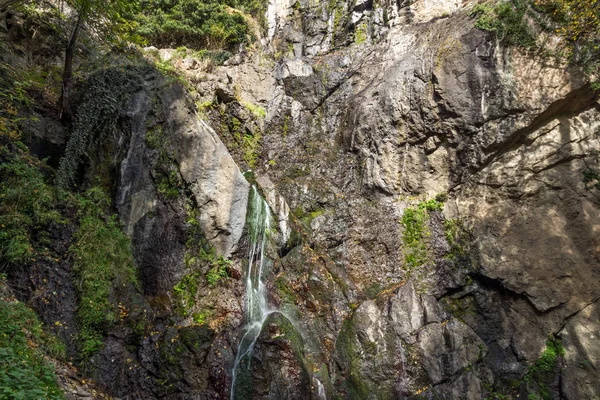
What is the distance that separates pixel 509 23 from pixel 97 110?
1232 cm

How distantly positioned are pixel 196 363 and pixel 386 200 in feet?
23.8

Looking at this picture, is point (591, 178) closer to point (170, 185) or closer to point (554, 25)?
point (554, 25)

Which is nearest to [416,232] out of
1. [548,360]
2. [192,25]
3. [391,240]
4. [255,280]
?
[391,240]

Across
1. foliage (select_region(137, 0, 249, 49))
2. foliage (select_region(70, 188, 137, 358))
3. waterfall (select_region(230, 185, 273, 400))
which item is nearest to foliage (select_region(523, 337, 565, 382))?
waterfall (select_region(230, 185, 273, 400))

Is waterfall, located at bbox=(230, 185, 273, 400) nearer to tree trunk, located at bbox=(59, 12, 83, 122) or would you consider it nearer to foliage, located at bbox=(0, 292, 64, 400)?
foliage, located at bbox=(0, 292, 64, 400)

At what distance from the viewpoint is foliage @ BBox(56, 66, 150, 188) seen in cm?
890

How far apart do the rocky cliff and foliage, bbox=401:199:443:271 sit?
58 millimetres

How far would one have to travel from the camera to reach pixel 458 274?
396 inches

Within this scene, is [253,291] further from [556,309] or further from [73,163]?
[556,309]

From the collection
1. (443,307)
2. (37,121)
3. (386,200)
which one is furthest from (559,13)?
(37,121)

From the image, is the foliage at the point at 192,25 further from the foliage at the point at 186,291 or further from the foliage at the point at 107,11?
the foliage at the point at 186,291

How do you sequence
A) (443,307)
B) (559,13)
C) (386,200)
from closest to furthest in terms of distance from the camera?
(443,307) < (559,13) < (386,200)

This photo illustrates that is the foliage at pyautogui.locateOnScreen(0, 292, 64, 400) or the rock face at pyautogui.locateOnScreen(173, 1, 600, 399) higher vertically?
the rock face at pyautogui.locateOnScreen(173, 1, 600, 399)

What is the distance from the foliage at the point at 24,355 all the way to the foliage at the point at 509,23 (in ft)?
44.6
